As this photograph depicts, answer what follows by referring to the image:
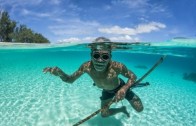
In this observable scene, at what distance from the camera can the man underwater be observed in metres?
5.08

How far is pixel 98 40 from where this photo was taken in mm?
6031

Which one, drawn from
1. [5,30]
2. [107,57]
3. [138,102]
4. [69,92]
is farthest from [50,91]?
[5,30]

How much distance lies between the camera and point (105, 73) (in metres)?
5.71

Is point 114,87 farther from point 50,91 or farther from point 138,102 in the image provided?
point 50,91

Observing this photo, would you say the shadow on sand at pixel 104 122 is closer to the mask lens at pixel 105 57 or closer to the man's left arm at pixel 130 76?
the man's left arm at pixel 130 76

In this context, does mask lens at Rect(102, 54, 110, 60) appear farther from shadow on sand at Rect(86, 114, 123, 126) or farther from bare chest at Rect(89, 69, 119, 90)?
shadow on sand at Rect(86, 114, 123, 126)

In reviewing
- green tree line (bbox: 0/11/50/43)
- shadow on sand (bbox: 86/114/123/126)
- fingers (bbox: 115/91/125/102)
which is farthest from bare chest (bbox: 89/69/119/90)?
green tree line (bbox: 0/11/50/43)

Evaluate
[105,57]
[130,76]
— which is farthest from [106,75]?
[105,57]

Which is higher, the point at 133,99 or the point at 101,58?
the point at 101,58

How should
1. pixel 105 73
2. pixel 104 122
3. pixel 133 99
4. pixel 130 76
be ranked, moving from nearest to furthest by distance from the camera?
pixel 130 76 < pixel 105 73 < pixel 133 99 < pixel 104 122

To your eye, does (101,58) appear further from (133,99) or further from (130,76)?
(133,99)

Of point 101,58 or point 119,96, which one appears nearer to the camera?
point 119,96

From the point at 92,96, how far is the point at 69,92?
136 cm

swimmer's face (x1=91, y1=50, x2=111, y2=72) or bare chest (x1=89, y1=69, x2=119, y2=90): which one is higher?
swimmer's face (x1=91, y1=50, x2=111, y2=72)
